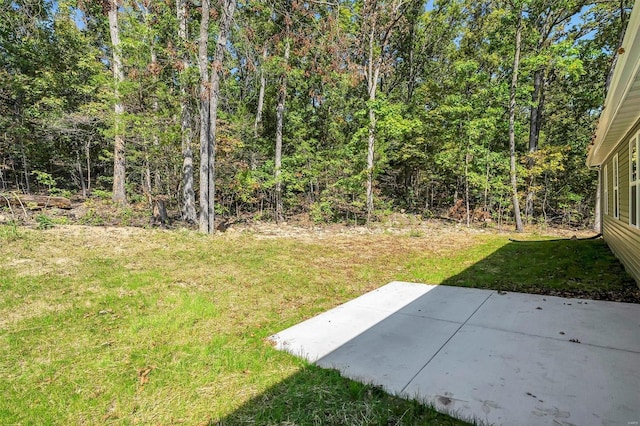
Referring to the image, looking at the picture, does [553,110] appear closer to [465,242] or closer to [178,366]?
[465,242]

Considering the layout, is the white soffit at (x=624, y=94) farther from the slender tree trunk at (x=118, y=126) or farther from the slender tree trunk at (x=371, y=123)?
the slender tree trunk at (x=118, y=126)

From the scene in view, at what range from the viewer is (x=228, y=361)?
2623 mm

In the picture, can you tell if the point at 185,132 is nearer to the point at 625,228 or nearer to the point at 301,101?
the point at 301,101

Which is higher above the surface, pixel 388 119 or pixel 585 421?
→ pixel 388 119

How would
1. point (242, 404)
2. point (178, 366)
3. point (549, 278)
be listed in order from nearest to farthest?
point (242, 404), point (178, 366), point (549, 278)

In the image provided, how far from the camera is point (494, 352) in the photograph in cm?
264

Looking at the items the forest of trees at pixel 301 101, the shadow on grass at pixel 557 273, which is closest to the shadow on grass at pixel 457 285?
the shadow on grass at pixel 557 273

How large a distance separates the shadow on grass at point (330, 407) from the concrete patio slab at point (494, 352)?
0.12m

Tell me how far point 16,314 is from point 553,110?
22.3 m

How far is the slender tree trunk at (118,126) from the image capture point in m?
9.65

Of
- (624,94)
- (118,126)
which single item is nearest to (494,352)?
(624,94)

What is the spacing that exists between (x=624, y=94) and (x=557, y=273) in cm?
312

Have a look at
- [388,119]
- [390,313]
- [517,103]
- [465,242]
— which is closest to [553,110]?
[517,103]

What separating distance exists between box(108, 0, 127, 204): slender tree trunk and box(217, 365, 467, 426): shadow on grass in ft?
32.4
